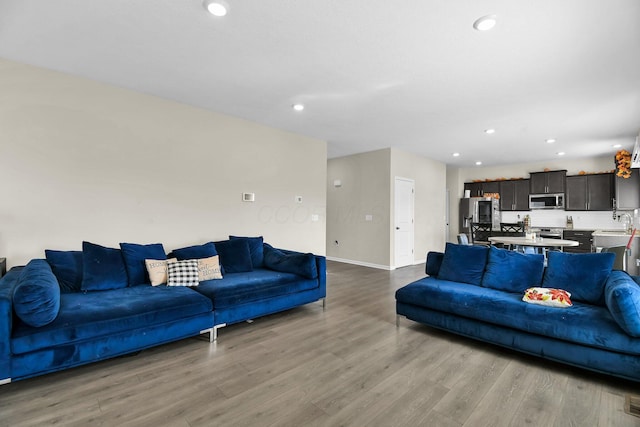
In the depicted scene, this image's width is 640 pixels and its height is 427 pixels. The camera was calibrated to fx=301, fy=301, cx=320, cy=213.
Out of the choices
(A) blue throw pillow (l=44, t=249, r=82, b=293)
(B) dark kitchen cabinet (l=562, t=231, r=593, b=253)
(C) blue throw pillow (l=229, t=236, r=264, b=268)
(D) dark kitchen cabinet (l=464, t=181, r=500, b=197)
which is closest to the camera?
(A) blue throw pillow (l=44, t=249, r=82, b=293)

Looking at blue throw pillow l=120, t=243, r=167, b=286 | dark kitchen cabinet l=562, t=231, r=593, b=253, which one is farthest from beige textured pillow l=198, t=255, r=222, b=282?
dark kitchen cabinet l=562, t=231, r=593, b=253

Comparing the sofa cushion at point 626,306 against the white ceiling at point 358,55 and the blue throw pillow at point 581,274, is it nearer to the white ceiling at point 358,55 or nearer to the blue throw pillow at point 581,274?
the blue throw pillow at point 581,274

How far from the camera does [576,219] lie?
25.5 feet

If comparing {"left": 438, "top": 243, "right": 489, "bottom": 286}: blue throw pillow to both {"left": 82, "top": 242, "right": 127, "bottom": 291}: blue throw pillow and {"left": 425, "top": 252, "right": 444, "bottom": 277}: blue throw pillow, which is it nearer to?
{"left": 425, "top": 252, "right": 444, "bottom": 277}: blue throw pillow

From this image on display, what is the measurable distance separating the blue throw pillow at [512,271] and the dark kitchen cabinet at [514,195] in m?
6.04

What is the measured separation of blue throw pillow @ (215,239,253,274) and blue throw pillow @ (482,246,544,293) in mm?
2918

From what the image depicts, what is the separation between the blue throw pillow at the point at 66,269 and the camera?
2932 mm

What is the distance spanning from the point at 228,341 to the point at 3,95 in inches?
131

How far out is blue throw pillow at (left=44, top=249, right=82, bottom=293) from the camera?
9.62 feet

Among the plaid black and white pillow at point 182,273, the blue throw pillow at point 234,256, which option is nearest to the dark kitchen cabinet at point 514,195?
the blue throw pillow at point 234,256

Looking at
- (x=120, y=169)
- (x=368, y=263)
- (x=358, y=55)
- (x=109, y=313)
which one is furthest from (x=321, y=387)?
(x=368, y=263)

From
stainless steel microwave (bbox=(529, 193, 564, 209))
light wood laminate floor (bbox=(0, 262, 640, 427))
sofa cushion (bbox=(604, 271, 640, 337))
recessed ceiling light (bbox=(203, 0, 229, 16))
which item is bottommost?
light wood laminate floor (bbox=(0, 262, 640, 427))

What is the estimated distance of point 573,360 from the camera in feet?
7.88

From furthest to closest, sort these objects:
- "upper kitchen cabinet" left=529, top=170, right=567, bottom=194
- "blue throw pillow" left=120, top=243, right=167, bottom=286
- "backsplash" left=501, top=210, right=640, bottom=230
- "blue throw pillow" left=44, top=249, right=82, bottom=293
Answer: "upper kitchen cabinet" left=529, top=170, right=567, bottom=194 < "backsplash" left=501, top=210, right=640, bottom=230 < "blue throw pillow" left=120, top=243, right=167, bottom=286 < "blue throw pillow" left=44, top=249, right=82, bottom=293
